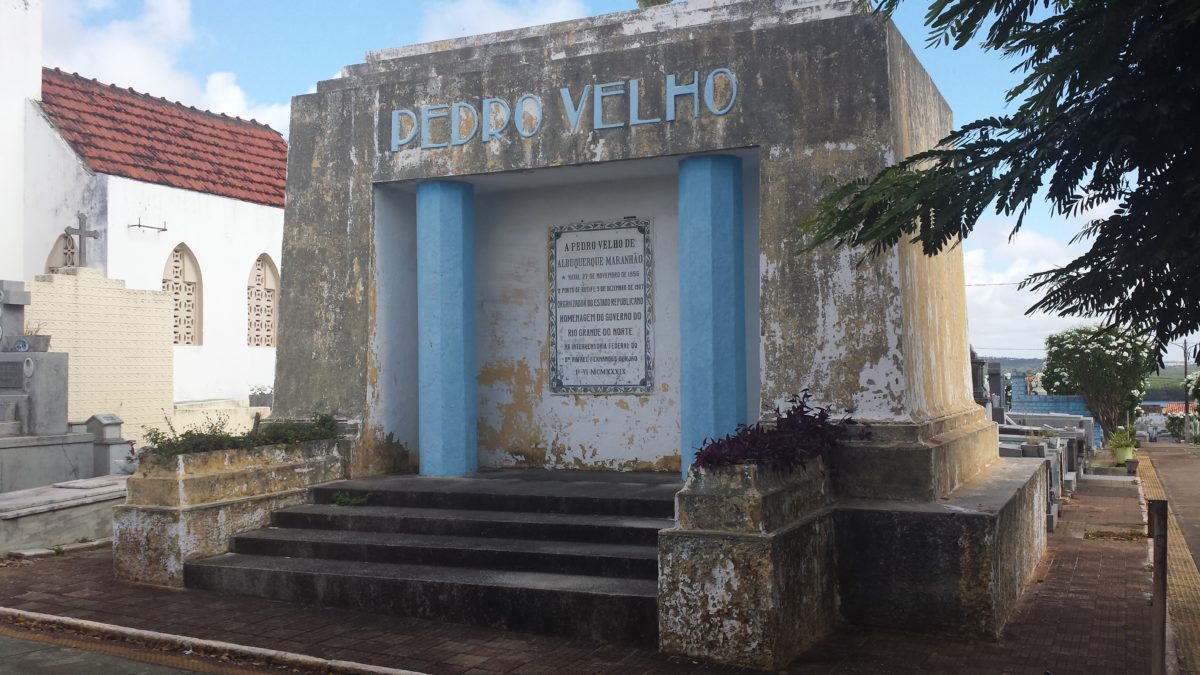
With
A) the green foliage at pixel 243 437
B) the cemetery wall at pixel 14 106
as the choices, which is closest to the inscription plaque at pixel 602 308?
the green foliage at pixel 243 437

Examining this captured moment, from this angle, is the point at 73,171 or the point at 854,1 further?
the point at 73,171

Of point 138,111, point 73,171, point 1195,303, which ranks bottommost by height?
point 1195,303

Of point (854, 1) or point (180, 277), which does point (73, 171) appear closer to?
point (180, 277)

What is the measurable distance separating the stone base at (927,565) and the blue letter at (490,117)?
15.0 feet

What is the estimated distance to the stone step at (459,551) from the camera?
7.54m

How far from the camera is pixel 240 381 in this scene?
23516mm

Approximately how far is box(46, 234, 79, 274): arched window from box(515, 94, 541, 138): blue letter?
14.7 metres

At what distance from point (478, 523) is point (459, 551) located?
46cm

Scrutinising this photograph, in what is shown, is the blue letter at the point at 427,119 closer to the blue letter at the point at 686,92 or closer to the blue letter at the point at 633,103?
the blue letter at the point at 633,103

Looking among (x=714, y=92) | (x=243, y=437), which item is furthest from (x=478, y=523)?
(x=714, y=92)

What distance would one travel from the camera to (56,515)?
10516 mm

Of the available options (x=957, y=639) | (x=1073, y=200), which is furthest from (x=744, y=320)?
(x=1073, y=200)

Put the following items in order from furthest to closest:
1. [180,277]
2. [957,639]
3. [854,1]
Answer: [180,277]
[854,1]
[957,639]

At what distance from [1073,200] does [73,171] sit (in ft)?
66.5
